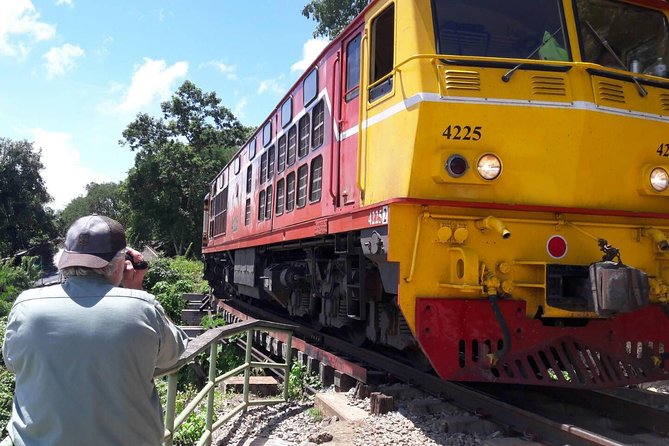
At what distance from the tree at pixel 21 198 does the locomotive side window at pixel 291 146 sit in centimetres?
3993

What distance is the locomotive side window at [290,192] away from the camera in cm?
834

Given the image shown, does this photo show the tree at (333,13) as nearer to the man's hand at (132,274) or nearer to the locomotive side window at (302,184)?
the locomotive side window at (302,184)

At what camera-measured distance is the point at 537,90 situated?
470 cm

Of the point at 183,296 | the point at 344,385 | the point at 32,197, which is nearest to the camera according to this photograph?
the point at 344,385

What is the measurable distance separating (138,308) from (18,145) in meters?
48.8

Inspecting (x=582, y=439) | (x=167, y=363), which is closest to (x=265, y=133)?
(x=582, y=439)

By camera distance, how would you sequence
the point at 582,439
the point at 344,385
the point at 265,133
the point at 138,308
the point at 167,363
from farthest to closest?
the point at 265,133 < the point at 344,385 < the point at 582,439 < the point at 167,363 < the point at 138,308

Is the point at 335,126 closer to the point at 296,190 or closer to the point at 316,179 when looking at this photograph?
the point at 316,179

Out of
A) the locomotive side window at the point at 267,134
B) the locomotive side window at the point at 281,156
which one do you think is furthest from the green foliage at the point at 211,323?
the locomotive side window at the point at 281,156

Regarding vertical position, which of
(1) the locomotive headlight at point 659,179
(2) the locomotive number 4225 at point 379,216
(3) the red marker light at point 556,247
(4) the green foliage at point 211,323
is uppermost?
(1) the locomotive headlight at point 659,179

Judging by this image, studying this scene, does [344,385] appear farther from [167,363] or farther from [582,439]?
[167,363]

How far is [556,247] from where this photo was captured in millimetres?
4734

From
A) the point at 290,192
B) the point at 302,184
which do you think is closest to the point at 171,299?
the point at 290,192

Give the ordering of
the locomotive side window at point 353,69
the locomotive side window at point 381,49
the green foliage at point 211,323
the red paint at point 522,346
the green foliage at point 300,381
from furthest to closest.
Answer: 1. the green foliage at point 211,323
2. the green foliage at point 300,381
3. the locomotive side window at point 353,69
4. the locomotive side window at point 381,49
5. the red paint at point 522,346
